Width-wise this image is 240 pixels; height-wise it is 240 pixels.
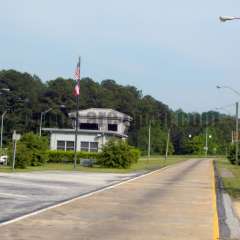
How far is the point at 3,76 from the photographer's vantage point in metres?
146

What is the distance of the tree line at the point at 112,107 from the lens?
13688 cm

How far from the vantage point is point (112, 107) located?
570 ft

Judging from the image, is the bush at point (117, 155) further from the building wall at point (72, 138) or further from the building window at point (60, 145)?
the building window at point (60, 145)

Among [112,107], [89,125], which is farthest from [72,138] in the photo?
[112,107]

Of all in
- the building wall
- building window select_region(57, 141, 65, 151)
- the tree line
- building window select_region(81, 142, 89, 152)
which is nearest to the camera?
the building wall

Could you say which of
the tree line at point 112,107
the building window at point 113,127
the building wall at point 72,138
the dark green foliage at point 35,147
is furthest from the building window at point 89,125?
the dark green foliage at point 35,147

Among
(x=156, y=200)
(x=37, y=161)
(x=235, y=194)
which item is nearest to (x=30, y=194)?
(x=156, y=200)

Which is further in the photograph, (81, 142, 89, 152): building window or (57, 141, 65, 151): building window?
(81, 142, 89, 152): building window

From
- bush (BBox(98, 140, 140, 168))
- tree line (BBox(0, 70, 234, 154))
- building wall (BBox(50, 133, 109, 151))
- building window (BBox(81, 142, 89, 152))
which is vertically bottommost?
bush (BBox(98, 140, 140, 168))

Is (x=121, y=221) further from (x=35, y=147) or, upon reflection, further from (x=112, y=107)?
(x=112, y=107)

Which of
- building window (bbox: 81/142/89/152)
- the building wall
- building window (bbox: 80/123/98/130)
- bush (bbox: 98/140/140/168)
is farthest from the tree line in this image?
bush (bbox: 98/140/140/168)

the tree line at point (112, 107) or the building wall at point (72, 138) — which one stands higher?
the tree line at point (112, 107)

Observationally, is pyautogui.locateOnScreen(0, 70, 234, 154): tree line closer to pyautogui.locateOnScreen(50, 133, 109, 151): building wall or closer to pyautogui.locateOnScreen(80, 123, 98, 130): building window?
pyautogui.locateOnScreen(80, 123, 98, 130): building window

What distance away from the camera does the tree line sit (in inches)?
5389
